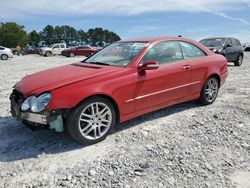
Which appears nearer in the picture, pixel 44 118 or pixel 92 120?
pixel 44 118

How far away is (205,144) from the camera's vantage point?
4484 mm

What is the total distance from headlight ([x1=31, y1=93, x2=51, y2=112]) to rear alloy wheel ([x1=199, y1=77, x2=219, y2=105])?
333 centimetres

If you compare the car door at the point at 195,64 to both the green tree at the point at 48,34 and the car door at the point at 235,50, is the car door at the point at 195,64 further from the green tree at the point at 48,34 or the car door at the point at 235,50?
the green tree at the point at 48,34

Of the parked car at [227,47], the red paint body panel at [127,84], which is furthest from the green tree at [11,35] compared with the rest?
the red paint body panel at [127,84]

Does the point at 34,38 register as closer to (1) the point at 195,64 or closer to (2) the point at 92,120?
(1) the point at 195,64

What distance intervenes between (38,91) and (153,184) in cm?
202

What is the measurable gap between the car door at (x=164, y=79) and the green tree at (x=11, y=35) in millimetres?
74219

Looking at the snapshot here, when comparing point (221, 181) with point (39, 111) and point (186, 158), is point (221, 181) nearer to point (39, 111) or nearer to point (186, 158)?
point (186, 158)

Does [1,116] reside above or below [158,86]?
below

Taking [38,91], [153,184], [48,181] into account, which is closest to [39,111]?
[38,91]

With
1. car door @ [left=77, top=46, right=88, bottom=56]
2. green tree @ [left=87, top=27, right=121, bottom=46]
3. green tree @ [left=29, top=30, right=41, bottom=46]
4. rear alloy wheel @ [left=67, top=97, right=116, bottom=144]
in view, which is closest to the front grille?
rear alloy wheel @ [left=67, top=97, right=116, bottom=144]

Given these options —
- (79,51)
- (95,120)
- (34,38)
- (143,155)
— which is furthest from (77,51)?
(34,38)

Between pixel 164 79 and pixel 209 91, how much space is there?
1.54 m

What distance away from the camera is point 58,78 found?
4.58m
